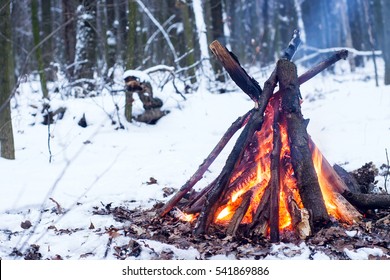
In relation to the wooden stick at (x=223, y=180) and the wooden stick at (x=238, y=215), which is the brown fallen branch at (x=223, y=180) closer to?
the wooden stick at (x=223, y=180)

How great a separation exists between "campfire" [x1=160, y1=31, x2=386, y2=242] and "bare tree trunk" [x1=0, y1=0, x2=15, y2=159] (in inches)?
138

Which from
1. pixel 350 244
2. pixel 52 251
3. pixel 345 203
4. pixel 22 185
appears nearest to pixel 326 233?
pixel 350 244

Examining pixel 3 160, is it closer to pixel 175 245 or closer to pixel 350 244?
pixel 175 245

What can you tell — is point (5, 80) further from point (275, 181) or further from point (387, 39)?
point (387, 39)

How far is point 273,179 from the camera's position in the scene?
391cm

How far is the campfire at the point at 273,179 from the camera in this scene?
3859 mm

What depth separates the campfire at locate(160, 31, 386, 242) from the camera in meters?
3.86

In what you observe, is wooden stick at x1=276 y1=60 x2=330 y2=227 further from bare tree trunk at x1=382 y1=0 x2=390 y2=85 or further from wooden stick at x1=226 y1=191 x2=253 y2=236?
bare tree trunk at x1=382 y1=0 x2=390 y2=85

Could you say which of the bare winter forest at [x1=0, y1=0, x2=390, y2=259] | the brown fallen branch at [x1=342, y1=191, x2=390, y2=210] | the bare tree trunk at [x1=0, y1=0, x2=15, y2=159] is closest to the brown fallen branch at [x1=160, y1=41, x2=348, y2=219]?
the bare winter forest at [x1=0, y1=0, x2=390, y2=259]

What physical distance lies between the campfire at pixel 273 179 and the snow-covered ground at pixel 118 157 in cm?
42

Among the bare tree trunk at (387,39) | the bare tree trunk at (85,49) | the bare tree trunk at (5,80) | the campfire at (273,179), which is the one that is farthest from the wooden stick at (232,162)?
the bare tree trunk at (85,49)

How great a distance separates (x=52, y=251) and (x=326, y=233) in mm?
2356

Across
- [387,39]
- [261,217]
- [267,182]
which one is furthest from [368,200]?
[387,39]

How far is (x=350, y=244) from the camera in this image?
3527mm
